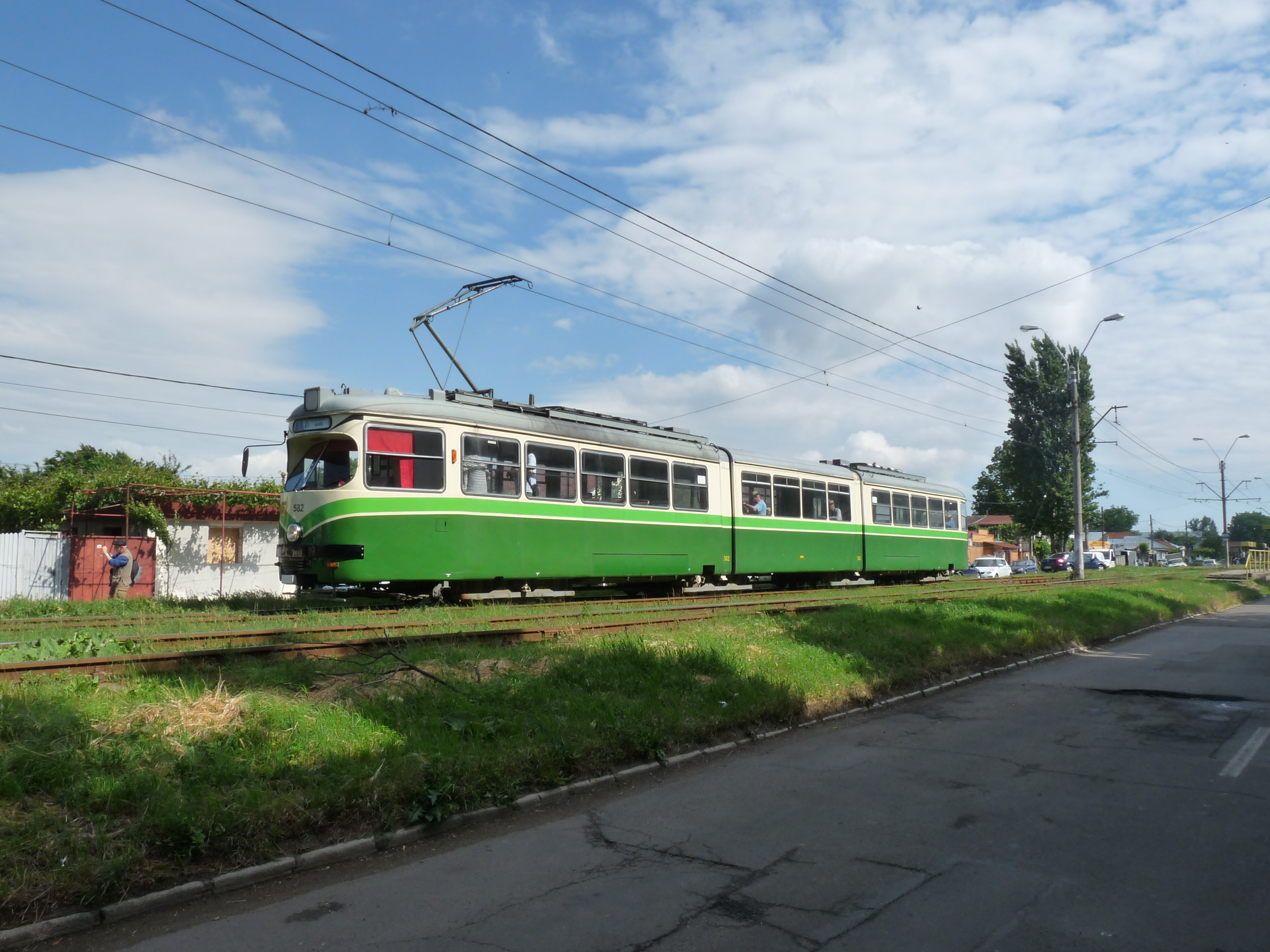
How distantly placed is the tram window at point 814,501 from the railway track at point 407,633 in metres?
4.61

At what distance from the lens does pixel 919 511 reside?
29781mm

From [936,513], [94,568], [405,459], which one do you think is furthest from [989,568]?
[405,459]

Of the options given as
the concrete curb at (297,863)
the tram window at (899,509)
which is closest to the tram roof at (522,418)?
the tram window at (899,509)

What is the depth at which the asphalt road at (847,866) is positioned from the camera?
403 cm

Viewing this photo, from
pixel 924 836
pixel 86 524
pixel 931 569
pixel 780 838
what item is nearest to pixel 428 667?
pixel 780 838

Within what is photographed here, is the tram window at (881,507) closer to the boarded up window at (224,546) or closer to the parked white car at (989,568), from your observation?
the boarded up window at (224,546)

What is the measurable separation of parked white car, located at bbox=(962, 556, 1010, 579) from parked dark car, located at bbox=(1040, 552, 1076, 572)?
7.26ft

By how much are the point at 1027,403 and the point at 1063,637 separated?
46.4 meters

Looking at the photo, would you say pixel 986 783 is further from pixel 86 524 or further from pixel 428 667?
pixel 86 524

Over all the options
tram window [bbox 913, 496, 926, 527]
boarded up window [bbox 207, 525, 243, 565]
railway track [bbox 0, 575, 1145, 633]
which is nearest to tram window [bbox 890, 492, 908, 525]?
tram window [bbox 913, 496, 926, 527]

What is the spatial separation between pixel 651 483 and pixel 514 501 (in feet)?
12.6

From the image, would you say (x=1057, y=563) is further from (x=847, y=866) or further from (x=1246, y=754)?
(x=847, y=866)

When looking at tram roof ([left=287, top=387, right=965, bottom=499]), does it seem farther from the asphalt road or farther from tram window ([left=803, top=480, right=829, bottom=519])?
the asphalt road

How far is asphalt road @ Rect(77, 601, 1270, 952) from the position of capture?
4.03 metres
